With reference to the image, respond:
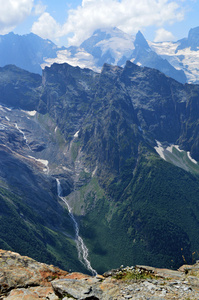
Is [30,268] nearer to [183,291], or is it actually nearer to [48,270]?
[48,270]

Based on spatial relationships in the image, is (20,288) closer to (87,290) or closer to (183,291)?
(87,290)

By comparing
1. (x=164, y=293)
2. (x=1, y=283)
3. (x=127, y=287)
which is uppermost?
(x=164, y=293)

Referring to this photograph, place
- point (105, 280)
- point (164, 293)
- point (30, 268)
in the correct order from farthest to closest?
point (30, 268), point (105, 280), point (164, 293)

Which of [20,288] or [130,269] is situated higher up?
[130,269]

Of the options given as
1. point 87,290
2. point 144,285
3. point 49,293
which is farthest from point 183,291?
point 49,293

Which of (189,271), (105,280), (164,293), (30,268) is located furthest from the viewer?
(30,268)

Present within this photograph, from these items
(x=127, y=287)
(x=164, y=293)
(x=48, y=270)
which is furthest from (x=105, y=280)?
(x=48, y=270)

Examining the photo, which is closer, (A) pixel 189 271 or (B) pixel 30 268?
(A) pixel 189 271
